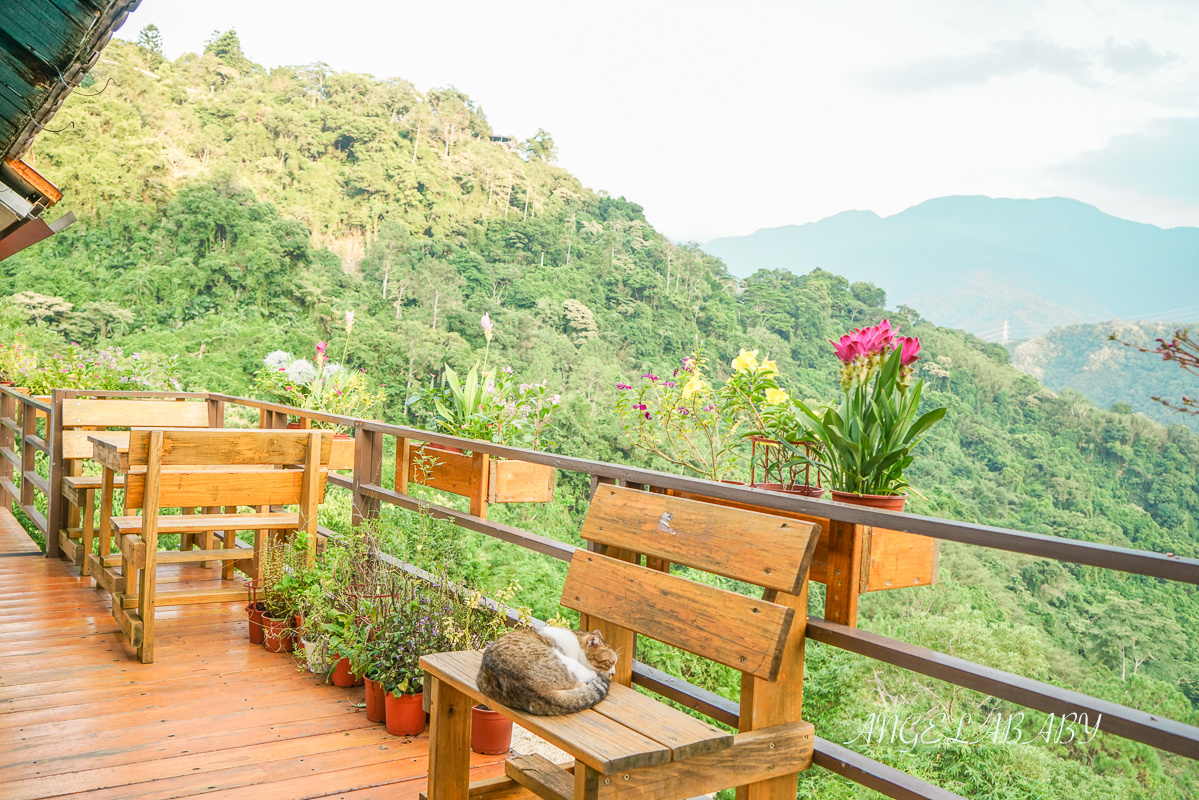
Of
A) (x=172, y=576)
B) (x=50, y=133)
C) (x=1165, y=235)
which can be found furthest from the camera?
(x=1165, y=235)

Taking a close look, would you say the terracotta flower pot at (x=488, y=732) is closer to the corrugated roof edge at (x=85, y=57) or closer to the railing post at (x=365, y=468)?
the railing post at (x=365, y=468)

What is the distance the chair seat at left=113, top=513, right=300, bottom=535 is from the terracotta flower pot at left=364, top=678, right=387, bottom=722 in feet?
3.17

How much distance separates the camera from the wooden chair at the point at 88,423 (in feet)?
14.1

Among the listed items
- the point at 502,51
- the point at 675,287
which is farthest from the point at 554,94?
the point at 675,287

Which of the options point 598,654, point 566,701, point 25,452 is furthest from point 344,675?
point 25,452

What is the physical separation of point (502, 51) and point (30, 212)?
1597 inches

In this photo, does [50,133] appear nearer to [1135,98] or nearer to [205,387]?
[205,387]

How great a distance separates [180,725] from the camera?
239cm

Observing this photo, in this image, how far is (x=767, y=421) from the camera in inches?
95.1

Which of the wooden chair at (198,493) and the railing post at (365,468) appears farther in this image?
the railing post at (365,468)

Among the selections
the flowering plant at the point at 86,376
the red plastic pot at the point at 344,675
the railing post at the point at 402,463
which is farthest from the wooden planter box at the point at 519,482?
the flowering plant at the point at 86,376

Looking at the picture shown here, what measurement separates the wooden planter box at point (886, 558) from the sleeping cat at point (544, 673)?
501 mm

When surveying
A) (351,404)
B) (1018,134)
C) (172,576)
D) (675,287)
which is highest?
(1018,134)

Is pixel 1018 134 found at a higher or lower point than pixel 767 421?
higher
